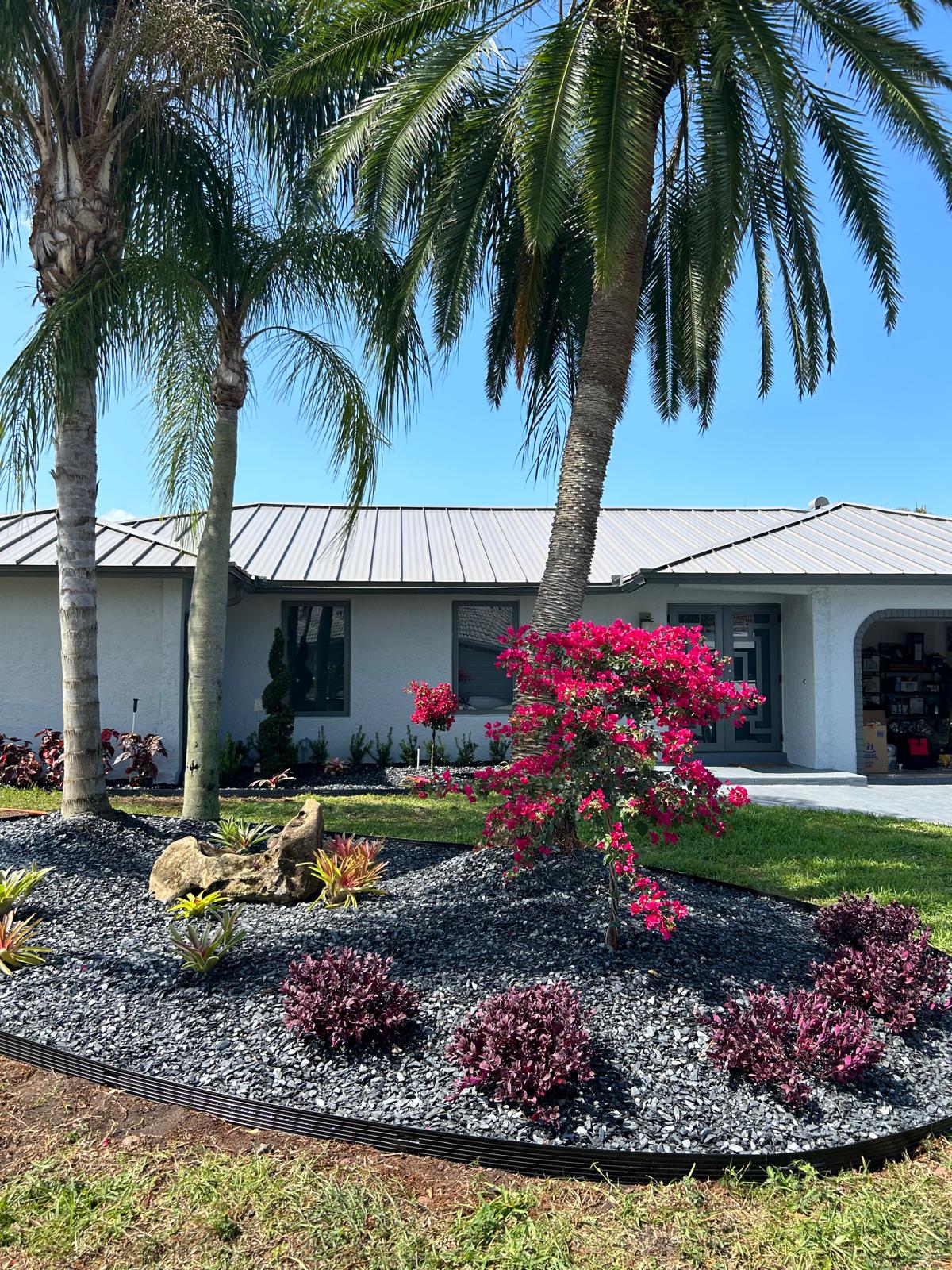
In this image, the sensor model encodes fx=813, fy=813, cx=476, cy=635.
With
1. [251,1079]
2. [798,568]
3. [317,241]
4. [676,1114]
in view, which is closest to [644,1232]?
[676,1114]

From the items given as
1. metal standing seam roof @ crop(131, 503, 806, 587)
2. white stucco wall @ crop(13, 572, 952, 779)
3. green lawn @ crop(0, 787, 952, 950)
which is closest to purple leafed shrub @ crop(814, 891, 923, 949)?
green lawn @ crop(0, 787, 952, 950)

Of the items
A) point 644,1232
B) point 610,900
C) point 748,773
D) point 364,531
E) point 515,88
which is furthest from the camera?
point 364,531

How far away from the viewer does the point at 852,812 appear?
10.6 meters

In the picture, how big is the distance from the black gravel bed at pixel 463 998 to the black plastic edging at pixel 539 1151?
6 centimetres

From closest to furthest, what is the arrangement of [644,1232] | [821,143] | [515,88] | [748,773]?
1. [644,1232]
2. [515,88]
3. [821,143]
4. [748,773]

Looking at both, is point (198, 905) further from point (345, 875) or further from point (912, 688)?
point (912, 688)

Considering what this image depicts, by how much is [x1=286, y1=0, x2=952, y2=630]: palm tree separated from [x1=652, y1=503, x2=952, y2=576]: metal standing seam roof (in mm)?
5158

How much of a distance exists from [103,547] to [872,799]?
39.4ft

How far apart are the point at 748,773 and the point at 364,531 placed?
8560mm

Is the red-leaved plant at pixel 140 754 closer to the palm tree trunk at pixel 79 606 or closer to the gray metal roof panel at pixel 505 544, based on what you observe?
the gray metal roof panel at pixel 505 544

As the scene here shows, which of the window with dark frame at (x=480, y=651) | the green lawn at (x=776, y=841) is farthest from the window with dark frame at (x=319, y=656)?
the green lawn at (x=776, y=841)

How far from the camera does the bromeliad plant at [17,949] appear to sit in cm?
476

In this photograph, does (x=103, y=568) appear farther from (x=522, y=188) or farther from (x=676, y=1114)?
(x=676, y=1114)

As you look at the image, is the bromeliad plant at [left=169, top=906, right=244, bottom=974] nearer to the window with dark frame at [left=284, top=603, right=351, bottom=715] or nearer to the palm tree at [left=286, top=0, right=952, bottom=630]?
the palm tree at [left=286, top=0, right=952, bottom=630]
